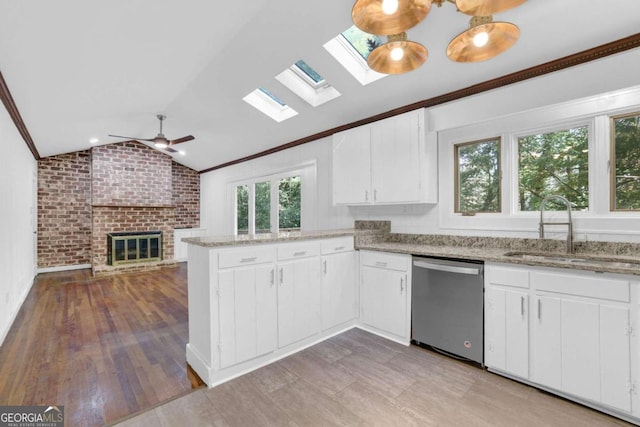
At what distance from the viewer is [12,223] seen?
3389 millimetres

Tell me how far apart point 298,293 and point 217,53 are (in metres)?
2.58

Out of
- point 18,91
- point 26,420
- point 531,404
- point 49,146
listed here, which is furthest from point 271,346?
point 49,146

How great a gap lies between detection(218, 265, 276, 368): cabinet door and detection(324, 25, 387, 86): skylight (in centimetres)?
216

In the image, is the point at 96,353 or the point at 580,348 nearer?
the point at 580,348

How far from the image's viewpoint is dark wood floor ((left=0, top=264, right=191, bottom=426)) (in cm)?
198

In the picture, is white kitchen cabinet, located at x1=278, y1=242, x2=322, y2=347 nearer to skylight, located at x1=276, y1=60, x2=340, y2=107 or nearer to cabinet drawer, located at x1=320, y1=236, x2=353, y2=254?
cabinet drawer, located at x1=320, y1=236, x2=353, y2=254

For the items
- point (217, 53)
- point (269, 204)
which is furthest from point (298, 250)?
point (269, 204)

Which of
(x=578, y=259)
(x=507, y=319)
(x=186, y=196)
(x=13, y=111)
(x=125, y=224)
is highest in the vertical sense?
(x=13, y=111)

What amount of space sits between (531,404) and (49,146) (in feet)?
25.1

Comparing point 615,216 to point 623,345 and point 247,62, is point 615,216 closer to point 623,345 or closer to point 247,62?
point 623,345

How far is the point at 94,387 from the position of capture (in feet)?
6.91

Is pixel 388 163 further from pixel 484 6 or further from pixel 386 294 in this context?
pixel 484 6

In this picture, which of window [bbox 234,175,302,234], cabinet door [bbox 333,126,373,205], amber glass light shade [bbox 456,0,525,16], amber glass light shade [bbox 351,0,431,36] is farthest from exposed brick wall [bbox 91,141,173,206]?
amber glass light shade [bbox 456,0,525,16]

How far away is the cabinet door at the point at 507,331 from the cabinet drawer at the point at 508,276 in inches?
2.2
